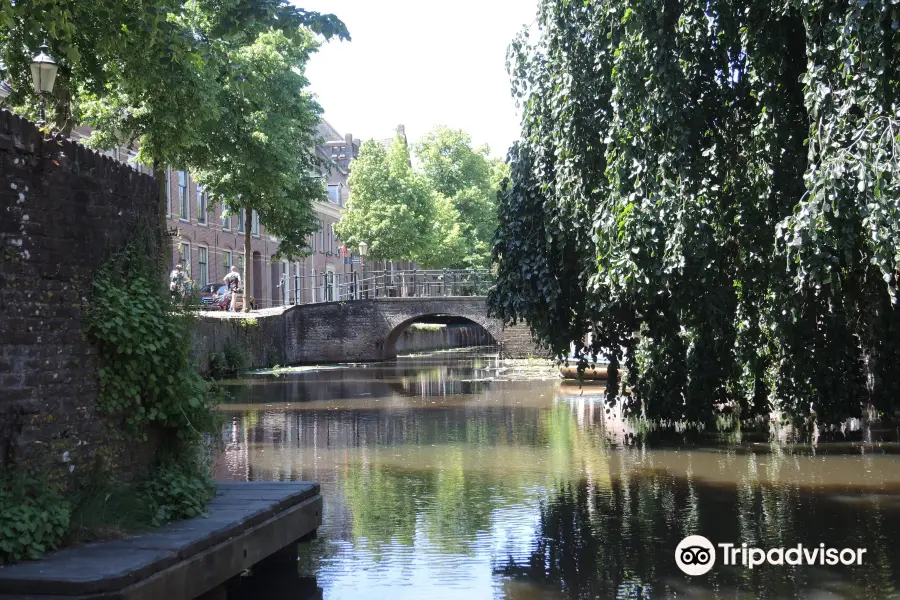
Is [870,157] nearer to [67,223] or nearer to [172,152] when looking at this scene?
[67,223]

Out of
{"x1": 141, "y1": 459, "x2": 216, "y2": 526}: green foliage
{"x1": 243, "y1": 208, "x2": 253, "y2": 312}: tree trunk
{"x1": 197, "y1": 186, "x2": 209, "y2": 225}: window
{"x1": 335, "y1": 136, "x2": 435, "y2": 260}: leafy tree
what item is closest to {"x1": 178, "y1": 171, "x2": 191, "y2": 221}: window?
{"x1": 197, "y1": 186, "x2": 209, "y2": 225}: window

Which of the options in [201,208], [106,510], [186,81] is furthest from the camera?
[201,208]

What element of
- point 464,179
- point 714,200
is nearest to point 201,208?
point 464,179

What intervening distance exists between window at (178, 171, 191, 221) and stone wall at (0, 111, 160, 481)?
35.0 m

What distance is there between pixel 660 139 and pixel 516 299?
3.37 metres

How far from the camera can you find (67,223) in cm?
609

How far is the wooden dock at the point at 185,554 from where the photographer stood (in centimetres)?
482

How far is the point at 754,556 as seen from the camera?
7359mm

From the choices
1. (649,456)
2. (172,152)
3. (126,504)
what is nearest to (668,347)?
(649,456)

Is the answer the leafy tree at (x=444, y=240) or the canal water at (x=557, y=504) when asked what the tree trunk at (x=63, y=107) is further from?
the leafy tree at (x=444, y=240)

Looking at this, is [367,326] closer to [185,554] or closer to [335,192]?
[335,192]

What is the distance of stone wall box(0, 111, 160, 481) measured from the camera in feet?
→ 18.3

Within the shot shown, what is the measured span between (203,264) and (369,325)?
7.40 meters

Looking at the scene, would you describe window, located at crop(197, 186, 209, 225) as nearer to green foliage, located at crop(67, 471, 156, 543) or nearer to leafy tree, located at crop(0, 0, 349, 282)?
leafy tree, located at crop(0, 0, 349, 282)
